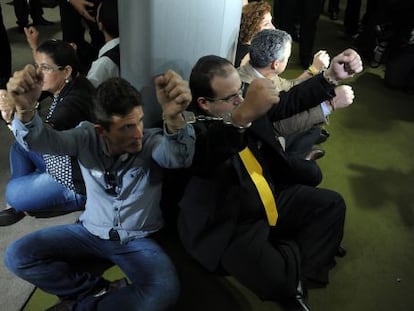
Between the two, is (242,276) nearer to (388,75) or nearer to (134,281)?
(134,281)

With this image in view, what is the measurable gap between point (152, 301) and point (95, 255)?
347 mm

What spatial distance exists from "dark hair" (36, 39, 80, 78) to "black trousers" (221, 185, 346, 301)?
3.47 feet

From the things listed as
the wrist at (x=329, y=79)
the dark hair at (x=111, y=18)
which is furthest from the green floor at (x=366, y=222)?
the dark hair at (x=111, y=18)

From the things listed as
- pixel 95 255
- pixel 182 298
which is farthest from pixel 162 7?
pixel 182 298

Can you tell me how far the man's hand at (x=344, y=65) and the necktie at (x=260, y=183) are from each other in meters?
0.47

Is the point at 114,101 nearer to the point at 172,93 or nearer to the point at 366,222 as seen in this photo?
the point at 172,93

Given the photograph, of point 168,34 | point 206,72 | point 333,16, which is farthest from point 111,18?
point 333,16

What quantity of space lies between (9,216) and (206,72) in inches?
47.7

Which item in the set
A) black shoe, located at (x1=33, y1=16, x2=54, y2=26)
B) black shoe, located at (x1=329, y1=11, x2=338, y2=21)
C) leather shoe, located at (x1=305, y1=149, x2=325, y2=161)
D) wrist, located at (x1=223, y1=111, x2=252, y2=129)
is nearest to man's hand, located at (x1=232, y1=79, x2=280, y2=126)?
wrist, located at (x1=223, y1=111, x2=252, y2=129)

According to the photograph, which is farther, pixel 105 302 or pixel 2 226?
pixel 2 226

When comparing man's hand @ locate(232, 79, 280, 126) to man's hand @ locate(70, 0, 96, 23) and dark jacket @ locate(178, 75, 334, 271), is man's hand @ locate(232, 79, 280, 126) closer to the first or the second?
dark jacket @ locate(178, 75, 334, 271)

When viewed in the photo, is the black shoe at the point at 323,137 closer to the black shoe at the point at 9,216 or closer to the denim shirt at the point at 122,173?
the denim shirt at the point at 122,173

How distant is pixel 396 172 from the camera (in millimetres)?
2664

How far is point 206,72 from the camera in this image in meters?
1.68
